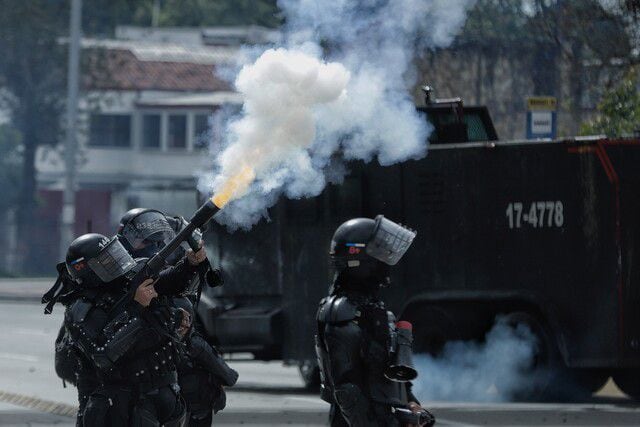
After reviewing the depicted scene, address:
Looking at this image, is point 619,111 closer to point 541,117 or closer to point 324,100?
point 541,117

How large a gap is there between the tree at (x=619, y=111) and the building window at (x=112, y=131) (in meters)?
49.6

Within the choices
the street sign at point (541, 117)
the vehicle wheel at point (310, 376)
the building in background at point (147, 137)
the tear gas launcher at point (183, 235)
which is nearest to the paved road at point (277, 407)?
the vehicle wheel at point (310, 376)

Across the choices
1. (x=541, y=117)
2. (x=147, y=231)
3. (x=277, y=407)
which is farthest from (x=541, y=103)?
(x=147, y=231)

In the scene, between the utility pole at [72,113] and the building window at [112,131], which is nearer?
the utility pole at [72,113]

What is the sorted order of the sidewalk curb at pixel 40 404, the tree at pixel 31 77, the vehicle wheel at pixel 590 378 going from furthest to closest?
the tree at pixel 31 77 → the vehicle wheel at pixel 590 378 → the sidewalk curb at pixel 40 404

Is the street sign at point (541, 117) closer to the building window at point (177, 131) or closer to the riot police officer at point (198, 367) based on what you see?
the riot police officer at point (198, 367)

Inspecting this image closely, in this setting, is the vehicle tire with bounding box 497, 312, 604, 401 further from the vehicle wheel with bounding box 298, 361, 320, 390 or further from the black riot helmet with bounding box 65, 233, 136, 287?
the black riot helmet with bounding box 65, 233, 136, 287

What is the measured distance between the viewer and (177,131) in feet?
227

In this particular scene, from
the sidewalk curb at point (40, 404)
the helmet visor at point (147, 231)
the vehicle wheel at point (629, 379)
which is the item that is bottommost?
the sidewalk curb at point (40, 404)

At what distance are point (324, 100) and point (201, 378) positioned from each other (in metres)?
1.98

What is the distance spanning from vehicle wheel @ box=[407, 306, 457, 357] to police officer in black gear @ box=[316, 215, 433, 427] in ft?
26.1

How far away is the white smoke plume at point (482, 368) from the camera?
1590cm

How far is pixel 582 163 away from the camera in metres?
15.2

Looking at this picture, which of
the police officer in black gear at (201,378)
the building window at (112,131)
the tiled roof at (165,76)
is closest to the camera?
the police officer in black gear at (201,378)
